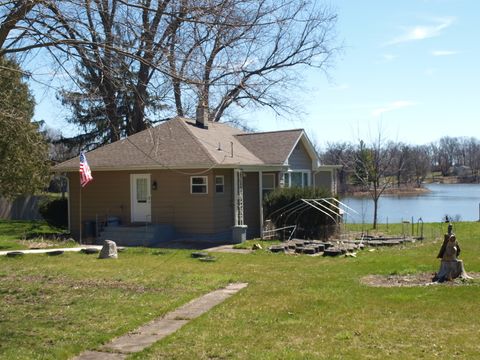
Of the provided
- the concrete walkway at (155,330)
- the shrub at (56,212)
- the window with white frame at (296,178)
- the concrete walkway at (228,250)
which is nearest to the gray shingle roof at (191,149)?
the window with white frame at (296,178)

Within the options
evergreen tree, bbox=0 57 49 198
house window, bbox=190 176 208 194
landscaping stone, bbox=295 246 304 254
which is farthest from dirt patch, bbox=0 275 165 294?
evergreen tree, bbox=0 57 49 198

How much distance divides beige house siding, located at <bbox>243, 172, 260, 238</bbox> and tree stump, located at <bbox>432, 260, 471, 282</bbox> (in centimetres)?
1210

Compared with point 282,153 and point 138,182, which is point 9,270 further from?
point 282,153

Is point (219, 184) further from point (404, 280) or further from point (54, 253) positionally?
point (404, 280)

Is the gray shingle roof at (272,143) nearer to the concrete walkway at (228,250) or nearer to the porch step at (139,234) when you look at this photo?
the porch step at (139,234)

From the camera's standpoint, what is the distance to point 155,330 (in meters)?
7.61

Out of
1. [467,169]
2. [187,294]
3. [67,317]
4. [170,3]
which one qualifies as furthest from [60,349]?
[467,169]

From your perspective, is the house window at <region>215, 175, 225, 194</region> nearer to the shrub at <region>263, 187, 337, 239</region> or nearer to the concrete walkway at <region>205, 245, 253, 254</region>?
the shrub at <region>263, 187, 337, 239</region>

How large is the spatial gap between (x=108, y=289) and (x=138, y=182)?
1150cm

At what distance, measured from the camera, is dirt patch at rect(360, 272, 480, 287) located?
1079 cm

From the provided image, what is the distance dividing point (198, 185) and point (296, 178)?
6.83 metres

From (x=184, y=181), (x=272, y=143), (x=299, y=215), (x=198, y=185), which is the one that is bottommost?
(x=299, y=215)

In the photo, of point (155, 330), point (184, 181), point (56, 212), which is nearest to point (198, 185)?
point (184, 181)

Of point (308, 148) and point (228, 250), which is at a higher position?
point (308, 148)
